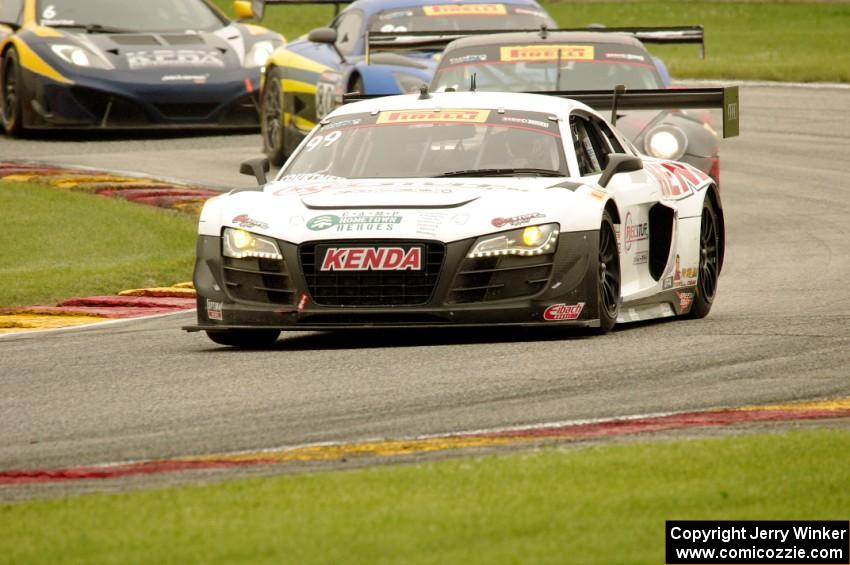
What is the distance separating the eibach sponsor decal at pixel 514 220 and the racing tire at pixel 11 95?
1143cm

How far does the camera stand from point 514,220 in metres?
8.91

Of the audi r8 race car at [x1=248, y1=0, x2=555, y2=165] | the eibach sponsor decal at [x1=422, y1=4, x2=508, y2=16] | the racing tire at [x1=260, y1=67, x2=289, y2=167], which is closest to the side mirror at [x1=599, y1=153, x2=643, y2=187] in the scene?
the audi r8 race car at [x1=248, y1=0, x2=555, y2=165]

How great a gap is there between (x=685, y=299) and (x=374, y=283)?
2265 millimetres

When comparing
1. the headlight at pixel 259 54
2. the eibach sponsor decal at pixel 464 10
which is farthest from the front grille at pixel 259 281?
the headlight at pixel 259 54

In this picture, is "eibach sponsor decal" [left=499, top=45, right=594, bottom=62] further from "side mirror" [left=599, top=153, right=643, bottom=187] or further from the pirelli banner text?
the pirelli banner text

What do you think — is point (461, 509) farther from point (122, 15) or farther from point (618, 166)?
point (122, 15)

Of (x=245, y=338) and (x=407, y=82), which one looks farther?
(x=407, y=82)

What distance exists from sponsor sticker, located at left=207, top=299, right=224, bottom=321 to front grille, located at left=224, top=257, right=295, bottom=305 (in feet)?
0.28

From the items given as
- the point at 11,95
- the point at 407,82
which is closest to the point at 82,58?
the point at 11,95

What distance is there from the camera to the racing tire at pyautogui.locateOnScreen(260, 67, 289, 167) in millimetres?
Answer: 18484

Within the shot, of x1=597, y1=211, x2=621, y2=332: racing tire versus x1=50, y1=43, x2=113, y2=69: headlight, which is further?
x1=50, y1=43, x2=113, y2=69: headlight

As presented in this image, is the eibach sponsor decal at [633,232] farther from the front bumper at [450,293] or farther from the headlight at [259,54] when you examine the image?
the headlight at [259,54]

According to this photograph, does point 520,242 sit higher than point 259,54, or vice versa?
point 520,242

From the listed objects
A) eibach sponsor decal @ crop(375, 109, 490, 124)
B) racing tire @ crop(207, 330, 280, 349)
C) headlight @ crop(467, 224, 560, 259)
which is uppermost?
eibach sponsor decal @ crop(375, 109, 490, 124)
